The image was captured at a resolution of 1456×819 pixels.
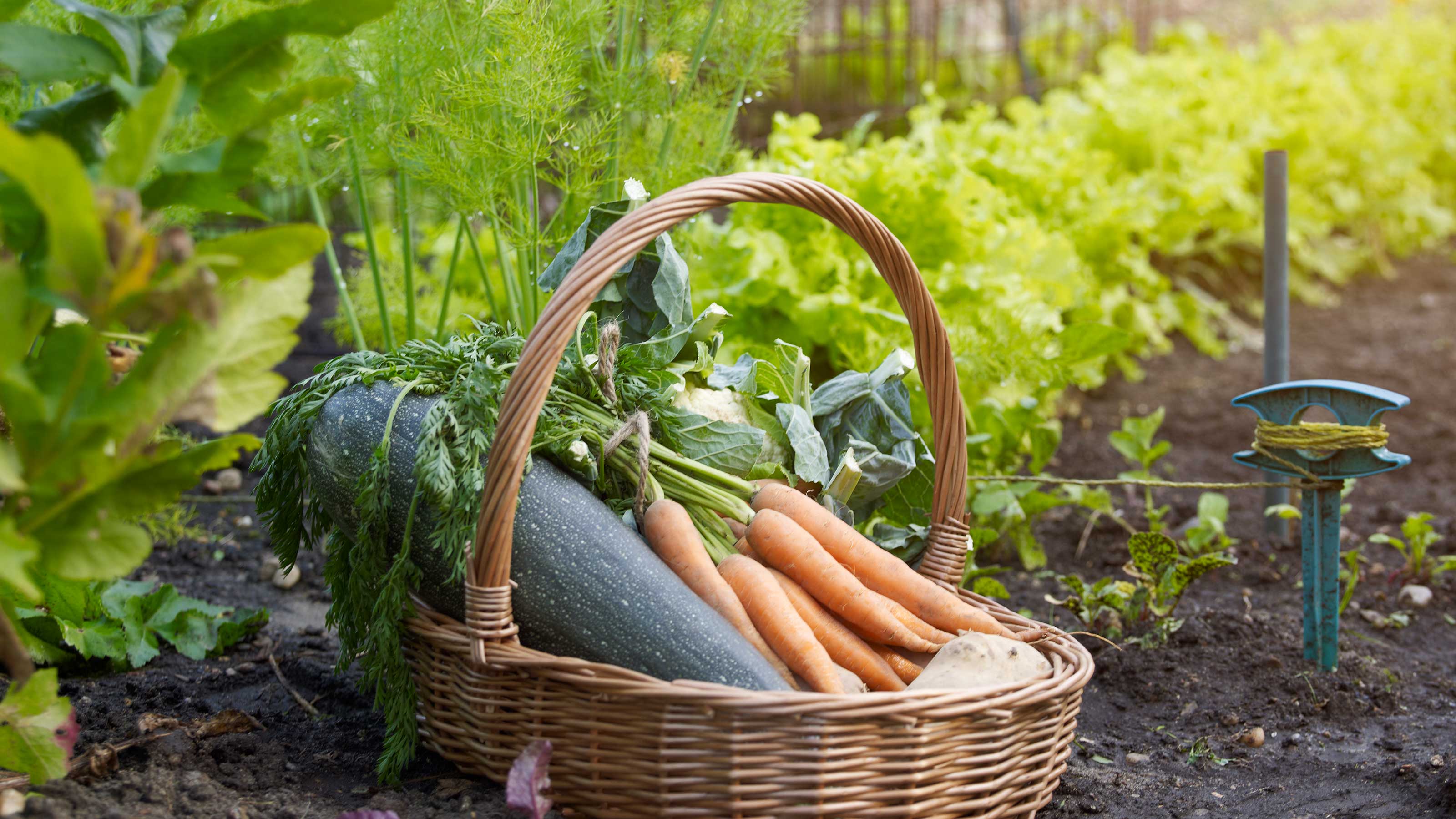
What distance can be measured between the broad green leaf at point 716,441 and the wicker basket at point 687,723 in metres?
0.46

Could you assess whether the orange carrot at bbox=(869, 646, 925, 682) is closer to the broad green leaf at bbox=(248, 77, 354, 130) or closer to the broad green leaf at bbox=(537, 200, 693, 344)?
the broad green leaf at bbox=(537, 200, 693, 344)

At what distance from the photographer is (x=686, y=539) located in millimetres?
1695

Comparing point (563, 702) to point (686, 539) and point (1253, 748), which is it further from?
point (1253, 748)

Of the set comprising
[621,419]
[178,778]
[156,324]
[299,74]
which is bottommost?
[178,778]

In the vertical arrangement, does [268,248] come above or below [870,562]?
above

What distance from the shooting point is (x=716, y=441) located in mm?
1869

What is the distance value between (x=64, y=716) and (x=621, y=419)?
2.91ft

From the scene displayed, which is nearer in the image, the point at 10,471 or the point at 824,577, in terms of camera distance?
the point at 10,471

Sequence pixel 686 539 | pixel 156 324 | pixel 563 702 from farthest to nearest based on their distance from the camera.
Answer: pixel 686 539
pixel 563 702
pixel 156 324

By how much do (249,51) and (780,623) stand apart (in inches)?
43.4

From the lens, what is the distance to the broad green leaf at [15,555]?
1041mm

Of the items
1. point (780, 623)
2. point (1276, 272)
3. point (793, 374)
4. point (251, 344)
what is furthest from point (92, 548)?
A: point (1276, 272)

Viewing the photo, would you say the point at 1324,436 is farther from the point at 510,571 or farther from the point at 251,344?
the point at 251,344

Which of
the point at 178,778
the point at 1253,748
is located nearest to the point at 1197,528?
the point at 1253,748
